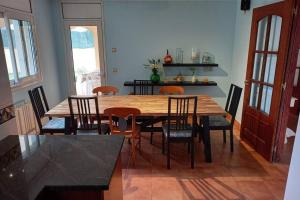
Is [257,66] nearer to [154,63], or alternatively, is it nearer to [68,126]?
[154,63]

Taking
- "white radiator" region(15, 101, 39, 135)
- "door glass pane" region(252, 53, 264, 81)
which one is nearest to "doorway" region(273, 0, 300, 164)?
"door glass pane" region(252, 53, 264, 81)

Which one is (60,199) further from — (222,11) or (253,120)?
(222,11)

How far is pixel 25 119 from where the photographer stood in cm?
333

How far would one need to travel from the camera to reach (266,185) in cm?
248

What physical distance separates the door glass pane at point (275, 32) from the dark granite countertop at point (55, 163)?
2.53 m

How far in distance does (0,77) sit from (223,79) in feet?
13.5

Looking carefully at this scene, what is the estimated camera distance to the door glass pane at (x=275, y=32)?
9.19ft

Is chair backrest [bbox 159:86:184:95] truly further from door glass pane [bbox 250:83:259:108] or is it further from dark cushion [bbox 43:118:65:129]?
dark cushion [bbox 43:118:65:129]

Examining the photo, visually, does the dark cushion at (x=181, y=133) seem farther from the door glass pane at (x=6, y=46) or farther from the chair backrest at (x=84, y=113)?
the door glass pane at (x=6, y=46)

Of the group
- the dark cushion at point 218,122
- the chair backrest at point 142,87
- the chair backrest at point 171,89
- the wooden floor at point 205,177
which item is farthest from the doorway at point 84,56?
the dark cushion at point 218,122

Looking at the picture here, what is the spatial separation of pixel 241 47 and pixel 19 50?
391cm

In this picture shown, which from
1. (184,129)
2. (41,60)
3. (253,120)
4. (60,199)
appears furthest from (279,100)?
(41,60)

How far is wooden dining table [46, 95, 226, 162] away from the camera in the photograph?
2719mm

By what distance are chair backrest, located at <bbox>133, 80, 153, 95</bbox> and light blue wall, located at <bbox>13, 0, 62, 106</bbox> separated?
1649 mm
